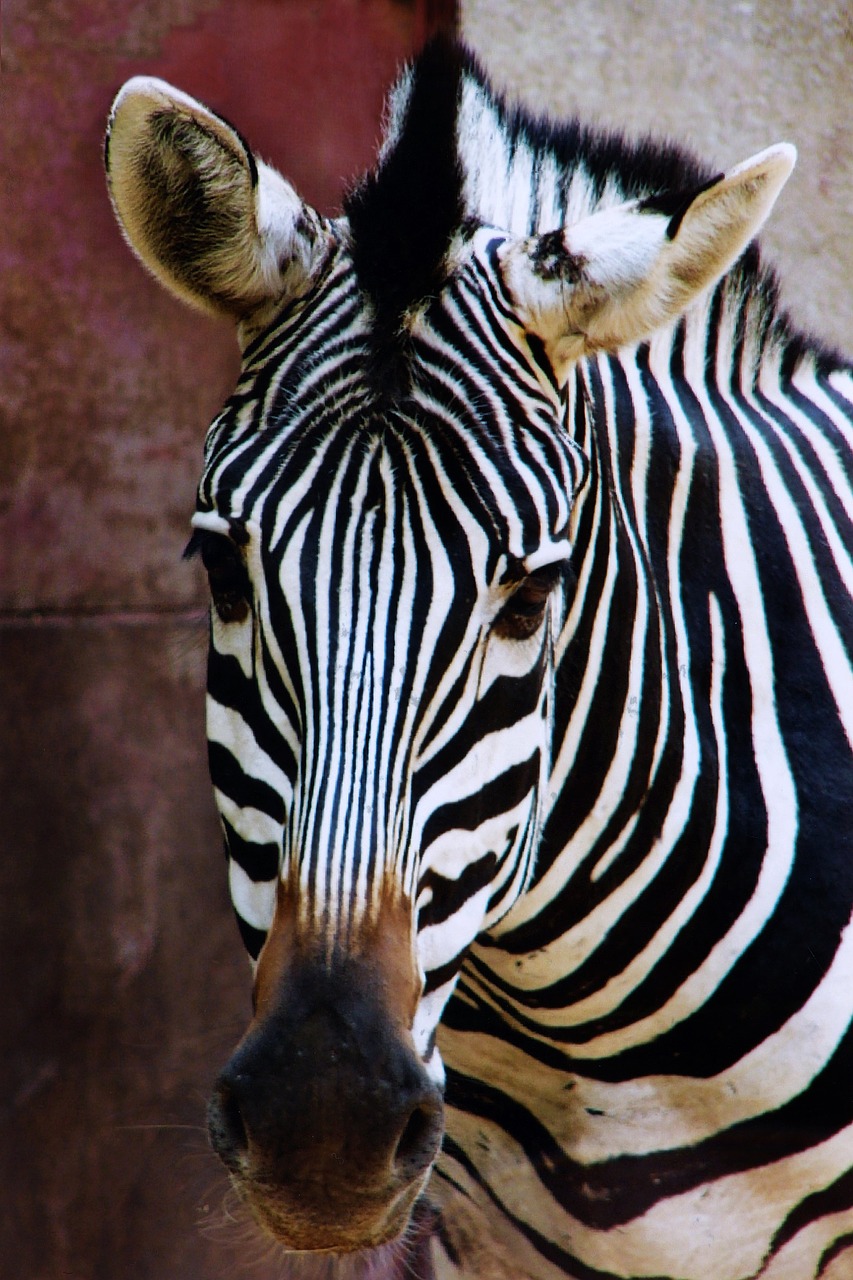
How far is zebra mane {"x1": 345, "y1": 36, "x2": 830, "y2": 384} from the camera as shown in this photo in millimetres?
1845

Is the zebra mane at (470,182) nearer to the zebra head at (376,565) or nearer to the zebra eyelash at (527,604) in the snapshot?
the zebra head at (376,565)

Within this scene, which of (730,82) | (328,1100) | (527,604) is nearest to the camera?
(328,1100)

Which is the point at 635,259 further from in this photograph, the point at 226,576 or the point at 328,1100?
the point at 328,1100

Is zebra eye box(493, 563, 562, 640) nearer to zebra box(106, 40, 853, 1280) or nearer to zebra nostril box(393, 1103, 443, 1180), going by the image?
zebra box(106, 40, 853, 1280)

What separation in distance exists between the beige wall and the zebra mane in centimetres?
167

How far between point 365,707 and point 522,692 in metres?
0.29

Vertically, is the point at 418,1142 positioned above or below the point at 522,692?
below

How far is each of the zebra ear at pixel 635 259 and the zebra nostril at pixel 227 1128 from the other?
4.00ft

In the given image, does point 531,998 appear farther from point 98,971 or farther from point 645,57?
point 645,57

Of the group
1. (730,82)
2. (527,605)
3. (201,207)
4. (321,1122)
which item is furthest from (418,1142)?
(730,82)

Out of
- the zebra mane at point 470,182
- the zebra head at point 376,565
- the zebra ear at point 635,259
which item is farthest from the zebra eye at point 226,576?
the zebra ear at point 635,259

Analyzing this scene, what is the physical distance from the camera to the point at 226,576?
5.95 ft

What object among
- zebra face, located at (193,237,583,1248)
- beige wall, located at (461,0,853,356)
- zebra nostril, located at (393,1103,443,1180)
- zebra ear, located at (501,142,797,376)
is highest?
beige wall, located at (461,0,853,356)

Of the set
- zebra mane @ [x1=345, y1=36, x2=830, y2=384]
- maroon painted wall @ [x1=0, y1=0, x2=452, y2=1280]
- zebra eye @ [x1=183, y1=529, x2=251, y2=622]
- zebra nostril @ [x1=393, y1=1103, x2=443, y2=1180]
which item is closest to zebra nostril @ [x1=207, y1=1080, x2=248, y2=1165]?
zebra nostril @ [x1=393, y1=1103, x2=443, y2=1180]
